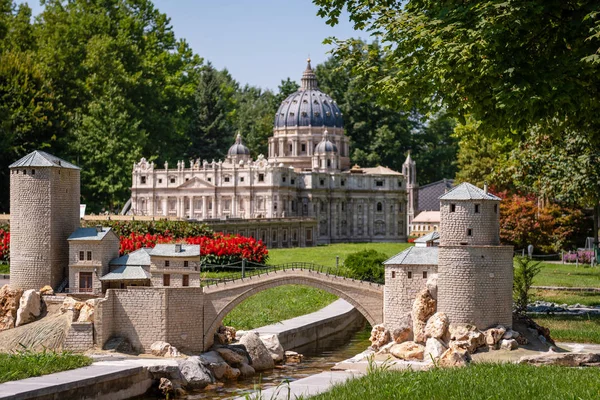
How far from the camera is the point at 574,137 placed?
4459cm

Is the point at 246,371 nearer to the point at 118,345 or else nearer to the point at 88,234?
the point at 118,345

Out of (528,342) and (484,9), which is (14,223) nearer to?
(528,342)

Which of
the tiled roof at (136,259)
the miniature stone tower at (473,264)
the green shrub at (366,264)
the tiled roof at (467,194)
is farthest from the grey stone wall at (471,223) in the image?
the green shrub at (366,264)

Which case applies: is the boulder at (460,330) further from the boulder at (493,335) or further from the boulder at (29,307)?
the boulder at (29,307)

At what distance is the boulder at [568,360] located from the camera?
1164 inches

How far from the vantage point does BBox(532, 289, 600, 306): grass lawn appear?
44753 mm

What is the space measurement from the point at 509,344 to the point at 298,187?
2475 inches

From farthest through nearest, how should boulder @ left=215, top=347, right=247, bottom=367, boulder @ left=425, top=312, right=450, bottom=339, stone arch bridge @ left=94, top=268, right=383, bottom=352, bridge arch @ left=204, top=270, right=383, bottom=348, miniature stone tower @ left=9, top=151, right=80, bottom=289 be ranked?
miniature stone tower @ left=9, top=151, right=80, bottom=289 < bridge arch @ left=204, top=270, right=383, bottom=348 < boulder @ left=215, top=347, right=247, bottom=367 < stone arch bridge @ left=94, top=268, right=383, bottom=352 < boulder @ left=425, top=312, right=450, bottom=339

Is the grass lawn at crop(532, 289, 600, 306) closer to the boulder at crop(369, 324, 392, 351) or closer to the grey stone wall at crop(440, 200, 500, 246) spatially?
the grey stone wall at crop(440, 200, 500, 246)

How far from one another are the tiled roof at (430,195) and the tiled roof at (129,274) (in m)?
78.5

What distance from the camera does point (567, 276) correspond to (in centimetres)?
5378

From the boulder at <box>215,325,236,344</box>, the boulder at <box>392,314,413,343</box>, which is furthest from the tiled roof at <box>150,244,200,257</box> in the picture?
the boulder at <box>392,314,413,343</box>

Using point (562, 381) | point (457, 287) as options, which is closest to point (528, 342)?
point (457, 287)

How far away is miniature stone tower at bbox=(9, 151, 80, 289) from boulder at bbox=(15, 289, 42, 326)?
1074 millimetres
